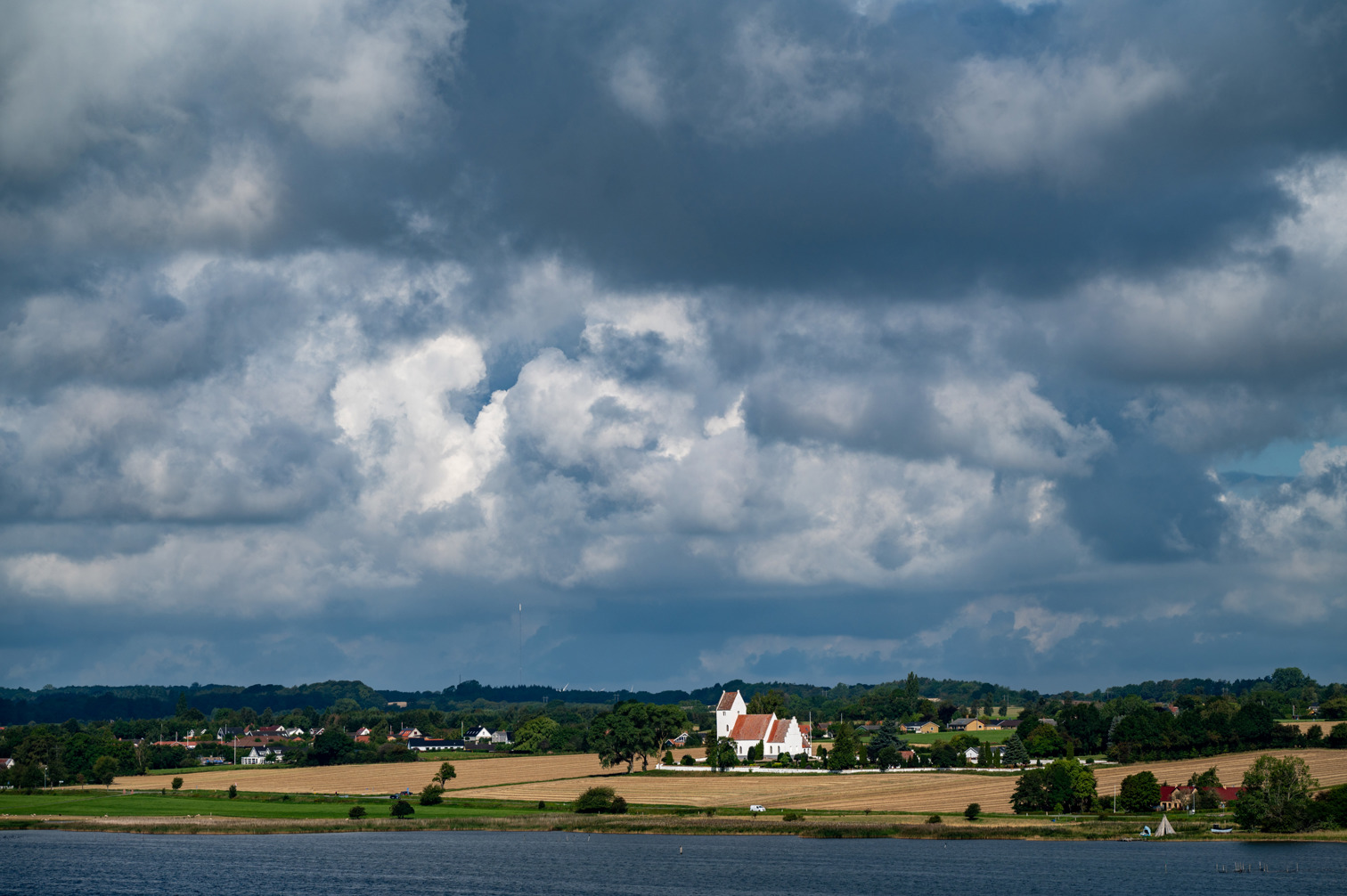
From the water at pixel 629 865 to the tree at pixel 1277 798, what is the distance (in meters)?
2.96

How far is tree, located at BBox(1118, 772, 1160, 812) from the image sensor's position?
398 feet

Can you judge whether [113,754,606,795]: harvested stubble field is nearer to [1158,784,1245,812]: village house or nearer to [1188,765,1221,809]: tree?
[1158,784,1245,812]: village house

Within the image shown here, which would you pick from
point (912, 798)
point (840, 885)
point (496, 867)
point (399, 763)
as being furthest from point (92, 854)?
point (399, 763)

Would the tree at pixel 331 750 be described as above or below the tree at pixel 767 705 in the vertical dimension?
below

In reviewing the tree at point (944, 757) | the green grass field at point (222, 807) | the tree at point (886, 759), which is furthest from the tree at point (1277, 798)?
the green grass field at point (222, 807)

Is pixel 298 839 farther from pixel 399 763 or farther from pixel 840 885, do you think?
pixel 399 763

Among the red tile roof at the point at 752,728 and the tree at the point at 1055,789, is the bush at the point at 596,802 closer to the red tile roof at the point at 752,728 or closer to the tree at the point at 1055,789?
the tree at the point at 1055,789

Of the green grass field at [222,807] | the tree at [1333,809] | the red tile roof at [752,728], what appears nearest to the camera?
the tree at [1333,809]

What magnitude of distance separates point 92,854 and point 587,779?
63.5 m

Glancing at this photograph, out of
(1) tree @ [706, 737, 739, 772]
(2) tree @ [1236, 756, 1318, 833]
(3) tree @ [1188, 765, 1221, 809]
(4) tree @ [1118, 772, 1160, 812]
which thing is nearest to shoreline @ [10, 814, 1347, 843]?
(2) tree @ [1236, 756, 1318, 833]

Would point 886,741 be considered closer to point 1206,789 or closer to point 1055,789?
point 1055,789

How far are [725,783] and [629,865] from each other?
50286mm

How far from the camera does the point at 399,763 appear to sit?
194 meters

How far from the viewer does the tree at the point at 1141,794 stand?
121438mm
